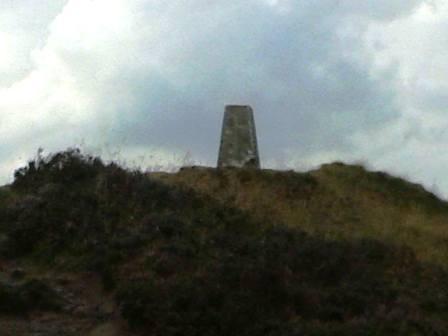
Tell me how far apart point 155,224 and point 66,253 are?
4.65 feet

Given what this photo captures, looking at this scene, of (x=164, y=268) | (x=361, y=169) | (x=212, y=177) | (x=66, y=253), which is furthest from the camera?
(x=361, y=169)

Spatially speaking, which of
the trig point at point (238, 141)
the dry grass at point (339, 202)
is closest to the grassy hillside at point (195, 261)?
the dry grass at point (339, 202)

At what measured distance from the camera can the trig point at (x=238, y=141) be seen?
94.4 ft

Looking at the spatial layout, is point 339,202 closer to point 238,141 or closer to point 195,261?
point 238,141

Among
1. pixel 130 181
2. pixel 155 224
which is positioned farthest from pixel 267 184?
pixel 155 224

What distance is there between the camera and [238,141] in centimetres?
2891

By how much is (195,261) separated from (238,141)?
936 cm

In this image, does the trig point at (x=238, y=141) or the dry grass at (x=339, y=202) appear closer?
the dry grass at (x=339, y=202)

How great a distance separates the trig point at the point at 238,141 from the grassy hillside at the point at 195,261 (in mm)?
2119

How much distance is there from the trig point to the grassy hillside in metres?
2.12

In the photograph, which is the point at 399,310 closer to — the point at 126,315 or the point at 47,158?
the point at 126,315

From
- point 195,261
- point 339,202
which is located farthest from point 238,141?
point 195,261

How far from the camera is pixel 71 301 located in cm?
1903

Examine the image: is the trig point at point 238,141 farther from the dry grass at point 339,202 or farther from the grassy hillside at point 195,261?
the grassy hillside at point 195,261
